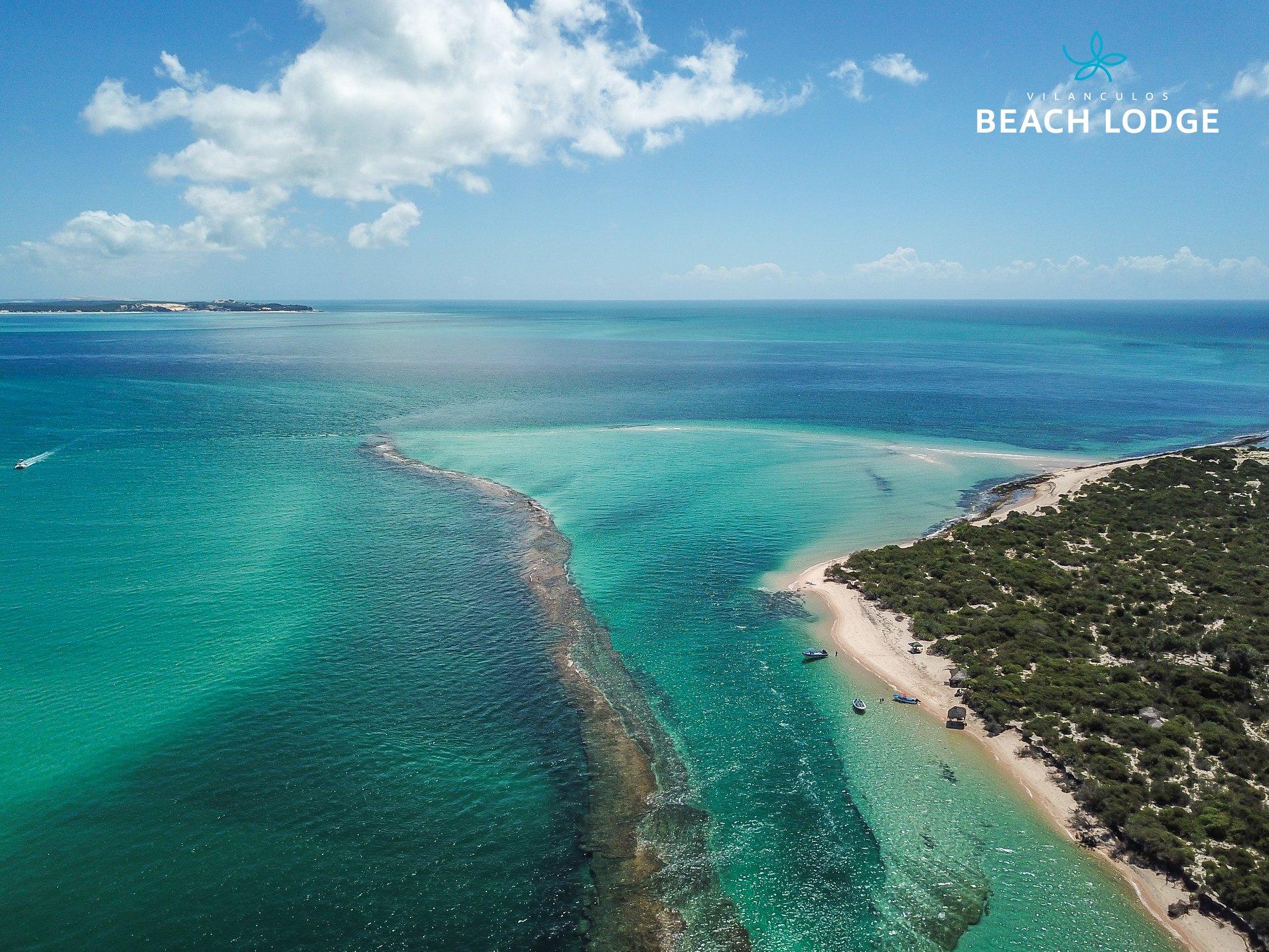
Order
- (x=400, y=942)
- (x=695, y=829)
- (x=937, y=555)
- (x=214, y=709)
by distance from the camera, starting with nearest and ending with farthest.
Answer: (x=400, y=942), (x=695, y=829), (x=214, y=709), (x=937, y=555)

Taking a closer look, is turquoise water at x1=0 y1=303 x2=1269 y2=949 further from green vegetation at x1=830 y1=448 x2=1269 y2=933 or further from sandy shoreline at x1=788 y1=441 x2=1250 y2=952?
green vegetation at x1=830 y1=448 x2=1269 y2=933

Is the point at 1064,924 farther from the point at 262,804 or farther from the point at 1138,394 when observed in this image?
the point at 1138,394

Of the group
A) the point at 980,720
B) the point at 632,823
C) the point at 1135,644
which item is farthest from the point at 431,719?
the point at 1135,644

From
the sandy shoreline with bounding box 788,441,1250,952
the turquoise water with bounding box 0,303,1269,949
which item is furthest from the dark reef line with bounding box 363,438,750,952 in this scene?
the sandy shoreline with bounding box 788,441,1250,952

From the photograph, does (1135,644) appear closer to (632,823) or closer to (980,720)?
(980,720)

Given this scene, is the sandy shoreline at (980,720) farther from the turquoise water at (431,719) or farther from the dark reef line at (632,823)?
the dark reef line at (632,823)

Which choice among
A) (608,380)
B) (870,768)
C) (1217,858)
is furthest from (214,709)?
(608,380)
